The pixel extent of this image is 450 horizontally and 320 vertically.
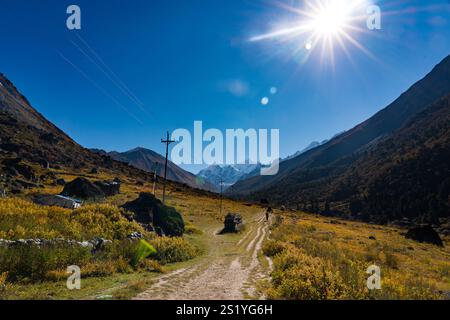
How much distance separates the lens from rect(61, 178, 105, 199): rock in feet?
176

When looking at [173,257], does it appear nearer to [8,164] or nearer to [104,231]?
→ [104,231]

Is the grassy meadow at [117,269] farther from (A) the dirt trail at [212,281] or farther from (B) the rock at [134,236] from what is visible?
(A) the dirt trail at [212,281]

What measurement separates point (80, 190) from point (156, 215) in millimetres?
29887

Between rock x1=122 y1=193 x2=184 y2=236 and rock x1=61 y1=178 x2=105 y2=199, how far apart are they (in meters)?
25.9

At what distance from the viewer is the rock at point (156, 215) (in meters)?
30.0

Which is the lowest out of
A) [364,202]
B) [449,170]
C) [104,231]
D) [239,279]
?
[239,279]

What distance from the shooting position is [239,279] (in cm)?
1456

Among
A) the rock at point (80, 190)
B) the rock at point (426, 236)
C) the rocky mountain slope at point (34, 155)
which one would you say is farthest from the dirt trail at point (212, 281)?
the rocky mountain slope at point (34, 155)

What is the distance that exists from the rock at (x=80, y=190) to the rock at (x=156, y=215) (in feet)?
85.1

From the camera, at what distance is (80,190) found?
2158 inches

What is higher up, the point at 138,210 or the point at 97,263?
the point at 138,210

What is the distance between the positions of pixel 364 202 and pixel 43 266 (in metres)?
164

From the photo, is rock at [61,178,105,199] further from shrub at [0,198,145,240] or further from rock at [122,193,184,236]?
shrub at [0,198,145,240]
